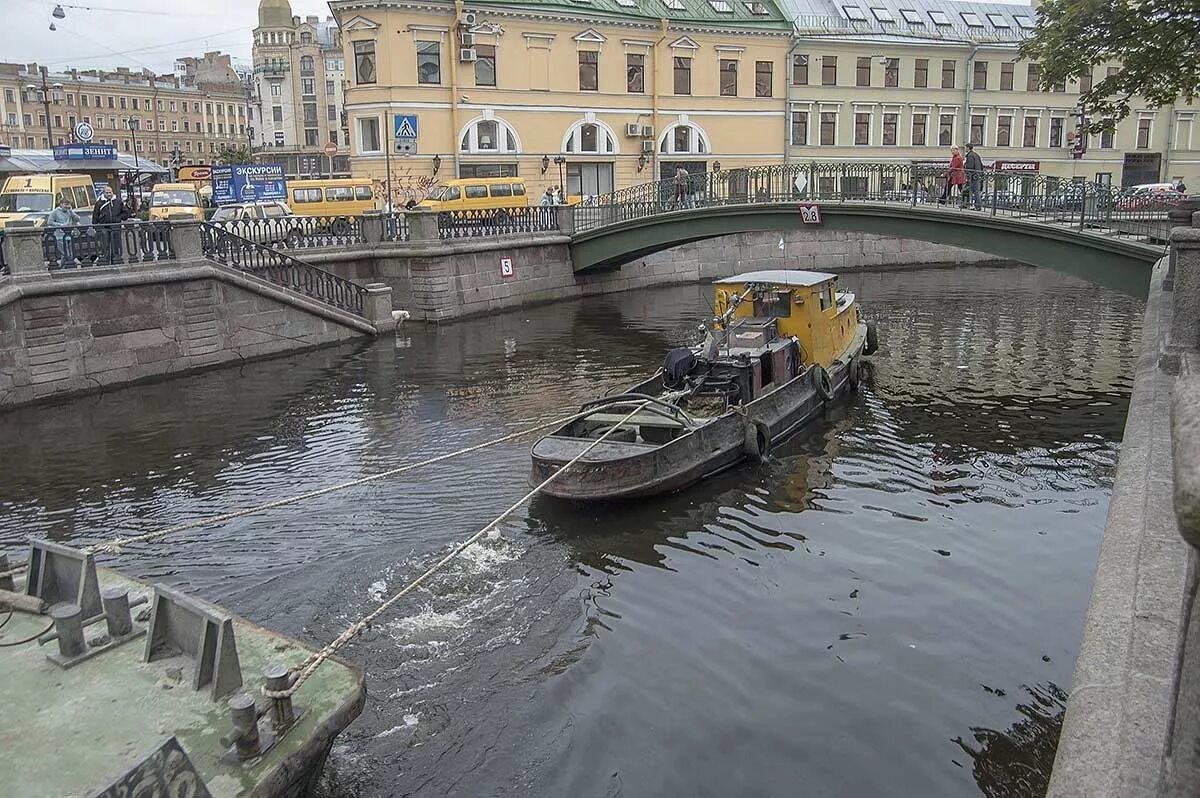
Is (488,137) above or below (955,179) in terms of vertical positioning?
above

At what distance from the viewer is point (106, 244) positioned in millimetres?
18562

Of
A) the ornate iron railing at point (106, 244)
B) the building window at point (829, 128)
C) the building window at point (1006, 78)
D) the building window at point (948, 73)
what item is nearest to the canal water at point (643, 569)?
the ornate iron railing at point (106, 244)

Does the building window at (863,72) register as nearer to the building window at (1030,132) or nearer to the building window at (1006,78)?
the building window at (1006,78)

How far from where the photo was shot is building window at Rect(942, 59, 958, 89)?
1837 inches

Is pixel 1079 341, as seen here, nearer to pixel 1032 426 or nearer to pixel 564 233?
pixel 1032 426

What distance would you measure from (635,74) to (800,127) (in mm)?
8939

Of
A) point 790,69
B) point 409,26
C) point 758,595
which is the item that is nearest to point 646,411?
point 758,595

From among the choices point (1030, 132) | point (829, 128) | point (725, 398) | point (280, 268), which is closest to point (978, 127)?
point (1030, 132)

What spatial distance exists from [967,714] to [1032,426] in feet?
30.3

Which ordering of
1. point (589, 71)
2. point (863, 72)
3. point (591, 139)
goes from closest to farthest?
point (589, 71) → point (591, 139) → point (863, 72)

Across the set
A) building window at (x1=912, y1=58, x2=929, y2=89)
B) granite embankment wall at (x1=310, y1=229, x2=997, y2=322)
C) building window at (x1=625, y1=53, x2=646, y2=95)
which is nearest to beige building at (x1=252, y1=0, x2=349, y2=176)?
building window at (x1=625, y1=53, x2=646, y2=95)

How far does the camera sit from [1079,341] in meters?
23.0

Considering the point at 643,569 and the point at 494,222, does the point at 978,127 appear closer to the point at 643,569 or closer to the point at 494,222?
the point at 494,222

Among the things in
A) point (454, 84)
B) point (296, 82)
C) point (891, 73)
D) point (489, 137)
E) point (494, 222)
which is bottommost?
point (494, 222)
